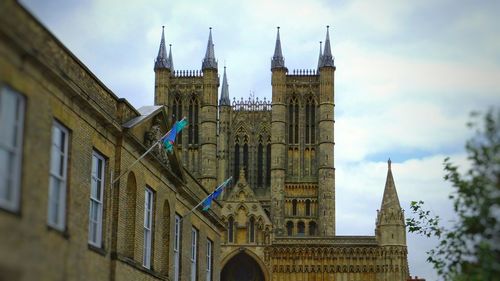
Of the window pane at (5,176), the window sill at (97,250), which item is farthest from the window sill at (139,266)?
the window pane at (5,176)

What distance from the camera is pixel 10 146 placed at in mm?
18141

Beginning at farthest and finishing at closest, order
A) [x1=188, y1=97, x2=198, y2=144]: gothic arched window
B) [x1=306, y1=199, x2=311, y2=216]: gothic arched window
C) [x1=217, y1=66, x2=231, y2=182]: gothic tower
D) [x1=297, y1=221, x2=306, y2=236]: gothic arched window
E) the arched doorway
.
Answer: [x1=188, y1=97, x2=198, y2=144]: gothic arched window → [x1=217, y1=66, x2=231, y2=182]: gothic tower → [x1=306, y1=199, x2=311, y2=216]: gothic arched window → [x1=297, y1=221, x2=306, y2=236]: gothic arched window → the arched doorway

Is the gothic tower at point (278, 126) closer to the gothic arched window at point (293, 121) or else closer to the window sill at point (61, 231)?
the gothic arched window at point (293, 121)

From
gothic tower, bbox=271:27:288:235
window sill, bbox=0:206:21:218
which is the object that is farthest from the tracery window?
window sill, bbox=0:206:21:218

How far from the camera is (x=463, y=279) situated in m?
20.7

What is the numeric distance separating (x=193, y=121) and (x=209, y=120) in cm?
290

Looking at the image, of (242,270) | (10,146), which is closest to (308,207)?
(242,270)

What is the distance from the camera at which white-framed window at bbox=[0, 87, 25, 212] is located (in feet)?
58.5

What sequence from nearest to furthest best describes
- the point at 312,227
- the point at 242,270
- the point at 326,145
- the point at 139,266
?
the point at 139,266 < the point at 242,270 < the point at 312,227 < the point at 326,145

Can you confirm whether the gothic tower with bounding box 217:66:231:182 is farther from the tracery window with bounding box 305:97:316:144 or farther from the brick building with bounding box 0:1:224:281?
the brick building with bounding box 0:1:224:281

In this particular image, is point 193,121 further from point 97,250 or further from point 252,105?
point 97,250

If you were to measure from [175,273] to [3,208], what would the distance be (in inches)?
683

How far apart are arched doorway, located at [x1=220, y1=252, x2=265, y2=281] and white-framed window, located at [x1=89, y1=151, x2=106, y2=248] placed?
65120mm

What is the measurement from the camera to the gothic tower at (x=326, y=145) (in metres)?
100
